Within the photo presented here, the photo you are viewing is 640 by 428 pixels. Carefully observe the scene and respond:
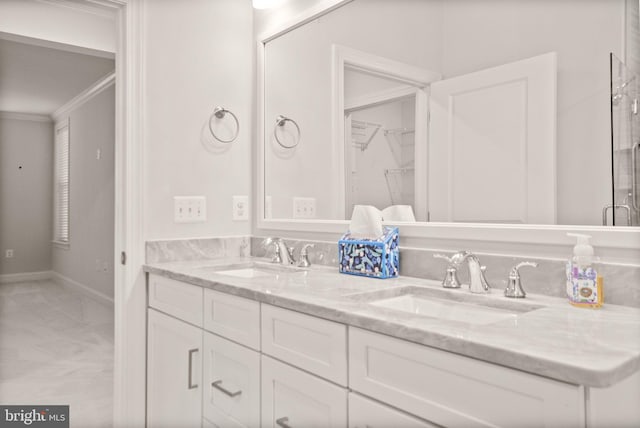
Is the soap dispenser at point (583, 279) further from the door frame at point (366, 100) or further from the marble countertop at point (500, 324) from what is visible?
the door frame at point (366, 100)

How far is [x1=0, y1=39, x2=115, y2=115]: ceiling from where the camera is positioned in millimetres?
4320

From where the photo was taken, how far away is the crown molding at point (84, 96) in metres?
5.04

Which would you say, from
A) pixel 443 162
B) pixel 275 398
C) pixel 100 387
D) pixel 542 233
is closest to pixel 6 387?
pixel 100 387

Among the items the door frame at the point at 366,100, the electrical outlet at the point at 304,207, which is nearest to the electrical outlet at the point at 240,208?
the electrical outlet at the point at 304,207

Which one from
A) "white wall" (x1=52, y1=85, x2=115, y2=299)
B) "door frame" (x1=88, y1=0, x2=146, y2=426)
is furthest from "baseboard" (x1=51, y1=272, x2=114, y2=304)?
"door frame" (x1=88, y1=0, x2=146, y2=426)

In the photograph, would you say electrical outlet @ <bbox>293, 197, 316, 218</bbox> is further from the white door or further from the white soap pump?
the white soap pump

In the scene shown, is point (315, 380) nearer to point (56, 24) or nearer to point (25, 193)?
point (56, 24)

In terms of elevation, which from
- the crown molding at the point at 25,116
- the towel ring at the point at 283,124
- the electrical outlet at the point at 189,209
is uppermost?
the crown molding at the point at 25,116

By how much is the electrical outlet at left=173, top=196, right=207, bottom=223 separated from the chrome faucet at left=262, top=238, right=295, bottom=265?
36 centimetres

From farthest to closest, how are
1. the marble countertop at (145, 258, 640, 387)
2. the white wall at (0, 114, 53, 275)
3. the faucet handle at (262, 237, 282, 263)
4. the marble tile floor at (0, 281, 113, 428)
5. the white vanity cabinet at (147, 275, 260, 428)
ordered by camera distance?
the white wall at (0, 114, 53, 275), the marble tile floor at (0, 281, 113, 428), the faucet handle at (262, 237, 282, 263), the white vanity cabinet at (147, 275, 260, 428), the marble countertop at (145, 258, 640, 387)

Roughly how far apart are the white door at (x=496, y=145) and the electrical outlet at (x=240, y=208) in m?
1.05

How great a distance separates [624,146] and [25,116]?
765 centimetres

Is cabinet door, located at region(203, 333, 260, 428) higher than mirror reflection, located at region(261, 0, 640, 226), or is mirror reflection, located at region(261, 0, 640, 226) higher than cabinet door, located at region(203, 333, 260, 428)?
mirror reflection, located at region(261, 0, 640, 226)

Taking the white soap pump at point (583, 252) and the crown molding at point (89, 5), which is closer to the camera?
the white soap pump at point (583, 252)
